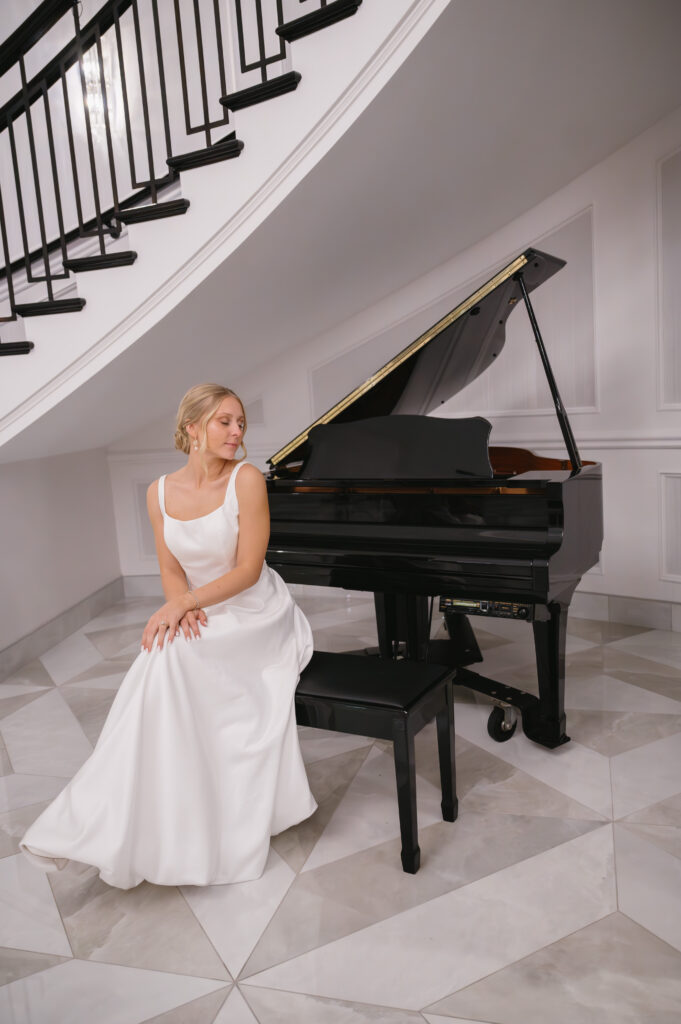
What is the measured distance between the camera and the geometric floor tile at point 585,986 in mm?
1617

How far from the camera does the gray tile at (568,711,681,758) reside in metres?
2.87

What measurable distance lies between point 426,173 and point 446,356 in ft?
3.50

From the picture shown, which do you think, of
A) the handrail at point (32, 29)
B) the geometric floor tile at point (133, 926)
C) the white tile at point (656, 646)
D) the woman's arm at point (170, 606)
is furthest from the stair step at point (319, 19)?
the white tile at point (656, 646)

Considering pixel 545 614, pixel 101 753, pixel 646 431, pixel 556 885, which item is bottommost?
pixel 556 885

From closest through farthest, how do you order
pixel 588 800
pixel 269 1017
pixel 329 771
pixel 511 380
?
pixel 269 1017, pixel 588 800, pixel 329 771, pixel 511 380

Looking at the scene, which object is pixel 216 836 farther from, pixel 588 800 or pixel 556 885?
pixel 588 800

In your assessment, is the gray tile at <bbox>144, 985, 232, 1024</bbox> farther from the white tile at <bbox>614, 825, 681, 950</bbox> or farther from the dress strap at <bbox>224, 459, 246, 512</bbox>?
the dress strap at <bbox>224, 459, 246, 512</bbox>

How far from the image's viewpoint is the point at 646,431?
4188 millimetres

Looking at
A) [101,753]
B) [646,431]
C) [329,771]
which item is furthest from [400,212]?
[101,753]

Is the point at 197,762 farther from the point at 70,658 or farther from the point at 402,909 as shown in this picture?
the point at 70,658

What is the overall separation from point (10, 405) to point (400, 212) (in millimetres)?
2073

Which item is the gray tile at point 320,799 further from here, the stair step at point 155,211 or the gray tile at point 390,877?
the stair step at point 155,211

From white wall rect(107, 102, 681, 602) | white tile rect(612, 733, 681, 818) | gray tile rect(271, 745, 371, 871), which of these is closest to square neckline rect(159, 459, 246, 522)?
gray tile rect(271, 745, 371, 871)

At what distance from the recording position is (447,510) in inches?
104
